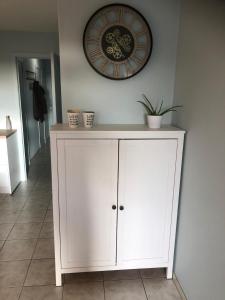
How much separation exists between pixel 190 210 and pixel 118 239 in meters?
0.59

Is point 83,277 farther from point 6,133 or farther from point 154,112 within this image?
point 6,133

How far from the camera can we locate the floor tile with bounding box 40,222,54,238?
2.50 meters

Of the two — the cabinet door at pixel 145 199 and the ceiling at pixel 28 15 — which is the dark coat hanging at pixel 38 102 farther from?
the cabinet door at pixel 145 199

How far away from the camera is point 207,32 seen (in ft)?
4.55

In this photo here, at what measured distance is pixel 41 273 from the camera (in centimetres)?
200

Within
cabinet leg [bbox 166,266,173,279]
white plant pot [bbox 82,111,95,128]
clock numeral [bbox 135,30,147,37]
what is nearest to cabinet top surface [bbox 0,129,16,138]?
white plant pot [bbox 82,111,95,128]

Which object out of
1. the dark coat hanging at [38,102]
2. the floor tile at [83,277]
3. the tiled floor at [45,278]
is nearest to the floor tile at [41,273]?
the tiled floor at [45,278]

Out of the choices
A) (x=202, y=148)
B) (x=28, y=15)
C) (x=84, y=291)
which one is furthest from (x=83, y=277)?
(x=28, y=15)

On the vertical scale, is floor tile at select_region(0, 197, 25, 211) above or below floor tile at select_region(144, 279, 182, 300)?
above

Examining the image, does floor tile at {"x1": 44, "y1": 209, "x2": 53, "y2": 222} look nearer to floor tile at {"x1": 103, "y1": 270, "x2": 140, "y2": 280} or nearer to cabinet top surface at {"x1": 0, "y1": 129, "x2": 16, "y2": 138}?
floor tile at {"x1": 103, "y1": 270, "x2": 140, "y2": 280}

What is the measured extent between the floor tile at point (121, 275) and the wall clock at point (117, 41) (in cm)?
161

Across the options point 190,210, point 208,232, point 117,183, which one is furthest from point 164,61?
point 208,232

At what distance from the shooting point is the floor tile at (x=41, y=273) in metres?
1.91

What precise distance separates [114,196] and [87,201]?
199 millimetres
